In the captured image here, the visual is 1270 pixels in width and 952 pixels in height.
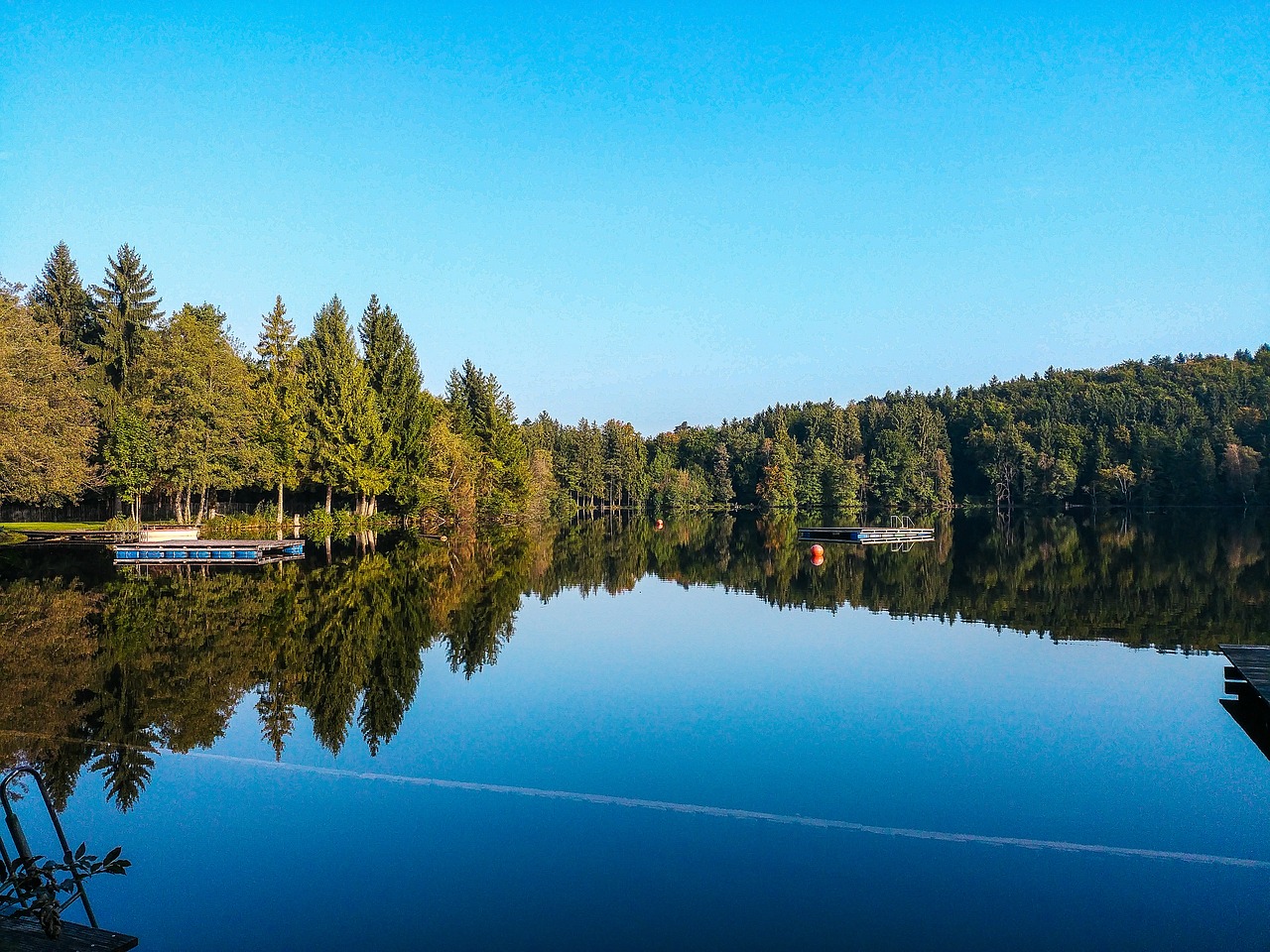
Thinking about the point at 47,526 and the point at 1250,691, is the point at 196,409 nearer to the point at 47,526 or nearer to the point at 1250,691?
the point at 47,526

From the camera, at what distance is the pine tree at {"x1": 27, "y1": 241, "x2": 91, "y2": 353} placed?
5016 cm

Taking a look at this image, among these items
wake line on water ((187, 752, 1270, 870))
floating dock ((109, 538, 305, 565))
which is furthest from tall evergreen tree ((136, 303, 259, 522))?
wake line on water ((187, 752, 1270, 870))

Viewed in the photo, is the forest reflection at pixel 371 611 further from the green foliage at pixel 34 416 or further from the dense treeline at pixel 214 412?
the dense treeline at pixel 214 412

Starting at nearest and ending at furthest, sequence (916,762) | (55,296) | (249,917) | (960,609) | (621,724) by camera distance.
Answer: (249,917)
(916,762)
(621,724)
(960,609)
(55,296)

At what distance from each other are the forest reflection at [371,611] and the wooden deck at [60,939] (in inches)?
146

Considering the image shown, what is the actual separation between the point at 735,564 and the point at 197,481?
27707 millimetres

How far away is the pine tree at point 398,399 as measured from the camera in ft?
179

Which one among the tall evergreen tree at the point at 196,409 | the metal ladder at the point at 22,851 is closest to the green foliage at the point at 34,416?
the tall evergreen tree at the point at 196,409

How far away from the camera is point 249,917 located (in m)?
7.04

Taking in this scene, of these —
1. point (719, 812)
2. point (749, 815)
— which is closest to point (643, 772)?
point (719, 812)

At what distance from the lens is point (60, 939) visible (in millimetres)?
5723

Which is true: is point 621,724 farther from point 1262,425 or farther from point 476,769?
point 1262,425

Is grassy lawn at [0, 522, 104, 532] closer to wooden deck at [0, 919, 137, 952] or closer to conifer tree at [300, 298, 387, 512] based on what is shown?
conifer tree at [300, 298, 387, 512]

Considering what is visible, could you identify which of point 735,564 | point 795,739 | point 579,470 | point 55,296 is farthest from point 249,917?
point 579,470
